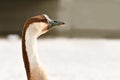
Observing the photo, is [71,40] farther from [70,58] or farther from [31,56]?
[31,56]

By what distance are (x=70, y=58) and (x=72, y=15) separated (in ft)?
10.0

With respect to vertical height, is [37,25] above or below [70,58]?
below

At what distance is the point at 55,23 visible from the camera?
6.84 ft

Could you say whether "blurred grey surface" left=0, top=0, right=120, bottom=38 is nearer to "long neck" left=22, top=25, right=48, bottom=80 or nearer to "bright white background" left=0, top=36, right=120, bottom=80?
"bright white background" left=0, top=36, right=120, bottom=80

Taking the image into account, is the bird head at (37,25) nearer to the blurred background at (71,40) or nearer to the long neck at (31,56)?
the long neck at (31,56)

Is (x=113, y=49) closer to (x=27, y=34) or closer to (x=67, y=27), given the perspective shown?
(x=67, y=27)

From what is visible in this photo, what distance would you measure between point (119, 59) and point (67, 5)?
3.84 m

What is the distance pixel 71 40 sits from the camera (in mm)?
6246

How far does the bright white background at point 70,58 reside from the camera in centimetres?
425

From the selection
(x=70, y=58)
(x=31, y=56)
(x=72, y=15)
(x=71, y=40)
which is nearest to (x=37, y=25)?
(x=31, y=56)

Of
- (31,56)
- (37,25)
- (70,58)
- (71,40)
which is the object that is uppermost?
(71,40)

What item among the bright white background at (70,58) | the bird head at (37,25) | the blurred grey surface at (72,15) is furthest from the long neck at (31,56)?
the blurred grey surface at (72,15)

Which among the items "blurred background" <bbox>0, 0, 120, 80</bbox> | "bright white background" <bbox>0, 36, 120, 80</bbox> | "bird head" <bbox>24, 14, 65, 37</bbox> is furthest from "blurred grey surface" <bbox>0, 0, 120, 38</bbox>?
"bird head" <bbox>24, 14, 65, 37</bbox>

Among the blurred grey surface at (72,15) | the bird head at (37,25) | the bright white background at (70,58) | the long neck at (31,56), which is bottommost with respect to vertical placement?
the long neck at (31,56)
